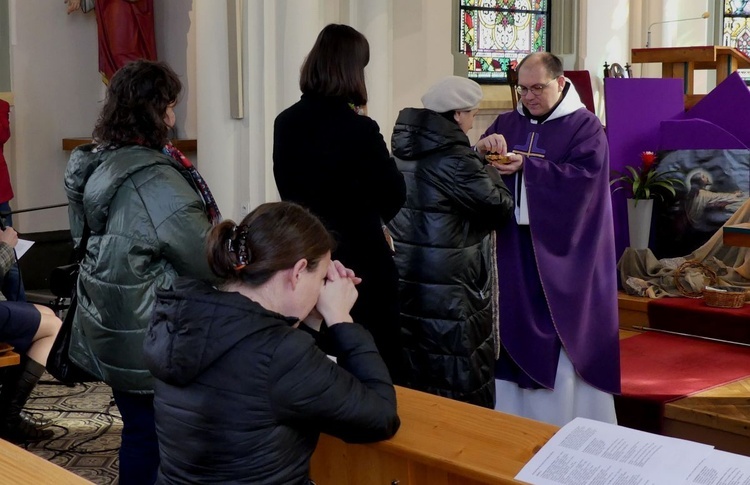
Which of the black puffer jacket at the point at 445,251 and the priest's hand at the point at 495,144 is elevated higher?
the priest's hand at the point at 495,144

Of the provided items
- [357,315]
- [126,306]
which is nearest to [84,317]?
[126,306]

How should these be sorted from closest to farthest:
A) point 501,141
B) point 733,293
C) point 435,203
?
point 435,203 → point 501,141 → point 733,293

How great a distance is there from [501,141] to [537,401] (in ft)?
3.85

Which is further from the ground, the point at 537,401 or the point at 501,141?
the point at 501,141

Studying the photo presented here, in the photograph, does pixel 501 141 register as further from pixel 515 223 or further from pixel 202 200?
pixel 202 200

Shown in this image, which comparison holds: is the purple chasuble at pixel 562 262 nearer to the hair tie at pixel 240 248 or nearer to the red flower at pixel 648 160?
the hair tie at pixel 240 248

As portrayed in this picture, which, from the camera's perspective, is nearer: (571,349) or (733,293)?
(571,349)

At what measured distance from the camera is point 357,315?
141 inches

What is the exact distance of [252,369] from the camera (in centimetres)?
188

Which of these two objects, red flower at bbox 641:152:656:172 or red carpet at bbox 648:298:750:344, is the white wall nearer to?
red flower at bbox 641:152:656:172

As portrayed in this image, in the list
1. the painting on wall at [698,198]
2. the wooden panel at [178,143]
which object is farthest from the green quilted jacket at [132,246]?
the painting on wall at [698,198]

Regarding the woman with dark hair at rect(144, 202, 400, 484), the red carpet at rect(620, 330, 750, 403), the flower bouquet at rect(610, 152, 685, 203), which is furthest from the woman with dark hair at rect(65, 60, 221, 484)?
the flower bouquet at rect(610, 152, 685, 203)

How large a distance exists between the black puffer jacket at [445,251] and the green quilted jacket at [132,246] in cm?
116

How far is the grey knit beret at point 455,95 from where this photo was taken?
150 inches
